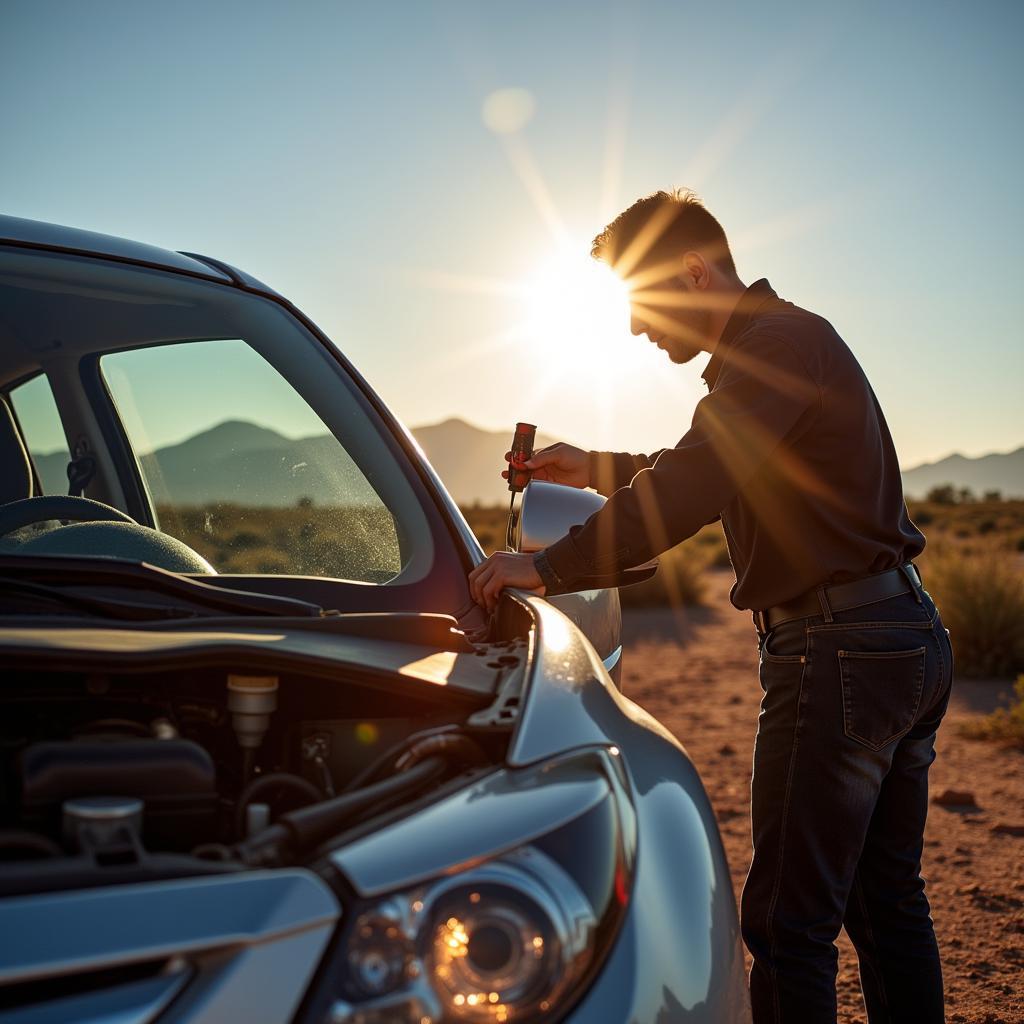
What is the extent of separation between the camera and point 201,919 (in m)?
1.02

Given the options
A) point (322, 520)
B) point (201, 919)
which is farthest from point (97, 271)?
point (201, 919)

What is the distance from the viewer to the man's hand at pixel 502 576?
2.25 m

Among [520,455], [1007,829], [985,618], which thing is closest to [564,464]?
[520,455]

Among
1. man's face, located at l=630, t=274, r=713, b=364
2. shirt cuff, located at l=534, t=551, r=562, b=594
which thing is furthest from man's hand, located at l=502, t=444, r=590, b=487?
shirt cuff, located at l=534, t=551, r=562, b=594

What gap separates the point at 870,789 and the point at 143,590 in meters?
1.57

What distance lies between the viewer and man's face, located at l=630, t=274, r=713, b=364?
110 inches

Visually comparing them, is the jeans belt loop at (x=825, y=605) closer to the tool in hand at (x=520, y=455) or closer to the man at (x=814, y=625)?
the man at (x=814, y=625)

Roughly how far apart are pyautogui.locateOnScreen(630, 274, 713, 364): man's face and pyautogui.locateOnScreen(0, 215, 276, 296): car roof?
0.95m

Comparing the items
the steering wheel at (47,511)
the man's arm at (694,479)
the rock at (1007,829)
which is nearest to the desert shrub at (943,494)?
the rock at (1007,829)

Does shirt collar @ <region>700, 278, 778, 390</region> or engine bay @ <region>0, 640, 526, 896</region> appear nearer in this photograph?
engine bay @ <region>0, 640, 526, 896</region>

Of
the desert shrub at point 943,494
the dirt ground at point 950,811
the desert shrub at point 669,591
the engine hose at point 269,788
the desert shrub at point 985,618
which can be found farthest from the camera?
the desert shrub at point 943,494

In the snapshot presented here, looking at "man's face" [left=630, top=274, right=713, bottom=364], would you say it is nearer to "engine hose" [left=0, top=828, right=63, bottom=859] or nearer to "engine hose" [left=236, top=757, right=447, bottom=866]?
"engine hose" [left=236, top=757, right=447, bottom=866]

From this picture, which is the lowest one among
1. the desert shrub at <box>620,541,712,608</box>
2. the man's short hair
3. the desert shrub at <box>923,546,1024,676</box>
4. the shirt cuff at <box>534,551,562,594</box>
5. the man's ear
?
the desert shrub at <box>923,546,1024,676</box>

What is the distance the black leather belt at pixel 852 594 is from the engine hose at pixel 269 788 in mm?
1336
